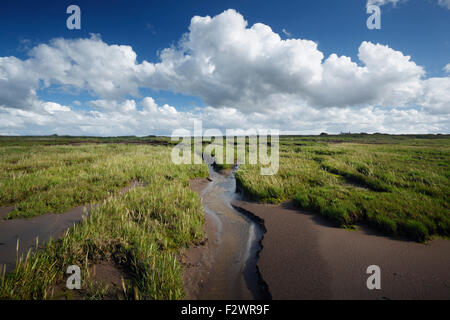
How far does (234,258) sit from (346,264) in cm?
304

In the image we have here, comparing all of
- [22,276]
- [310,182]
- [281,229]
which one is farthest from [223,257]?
[310,182]

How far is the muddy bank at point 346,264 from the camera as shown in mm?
3801

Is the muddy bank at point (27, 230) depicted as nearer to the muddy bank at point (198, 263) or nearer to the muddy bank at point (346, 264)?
the muddy bank at point (198, 263)

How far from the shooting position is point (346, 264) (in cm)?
471

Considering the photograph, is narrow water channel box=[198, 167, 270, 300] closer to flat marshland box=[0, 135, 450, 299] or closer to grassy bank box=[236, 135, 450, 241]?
flat marshland box=[0, 135, 450, 299]

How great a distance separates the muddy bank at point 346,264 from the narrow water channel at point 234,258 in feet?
1.07

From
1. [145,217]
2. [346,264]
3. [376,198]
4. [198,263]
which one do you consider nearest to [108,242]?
[145,217]

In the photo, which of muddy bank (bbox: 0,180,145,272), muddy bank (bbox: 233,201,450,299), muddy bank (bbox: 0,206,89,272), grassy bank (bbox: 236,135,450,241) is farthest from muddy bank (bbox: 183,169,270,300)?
muddy bank (bbox: 0,206,89,272)

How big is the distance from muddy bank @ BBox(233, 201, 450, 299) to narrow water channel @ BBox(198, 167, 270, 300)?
0.33m

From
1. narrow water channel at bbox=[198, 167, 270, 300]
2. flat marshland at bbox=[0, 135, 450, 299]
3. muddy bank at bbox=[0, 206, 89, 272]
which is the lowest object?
narrow water channel at bbox=[198, 167, 270, 300]

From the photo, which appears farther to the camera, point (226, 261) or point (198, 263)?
point (226, 261)

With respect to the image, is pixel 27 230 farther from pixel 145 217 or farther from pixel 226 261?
pixel 226 261

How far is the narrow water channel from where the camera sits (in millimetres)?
4156
